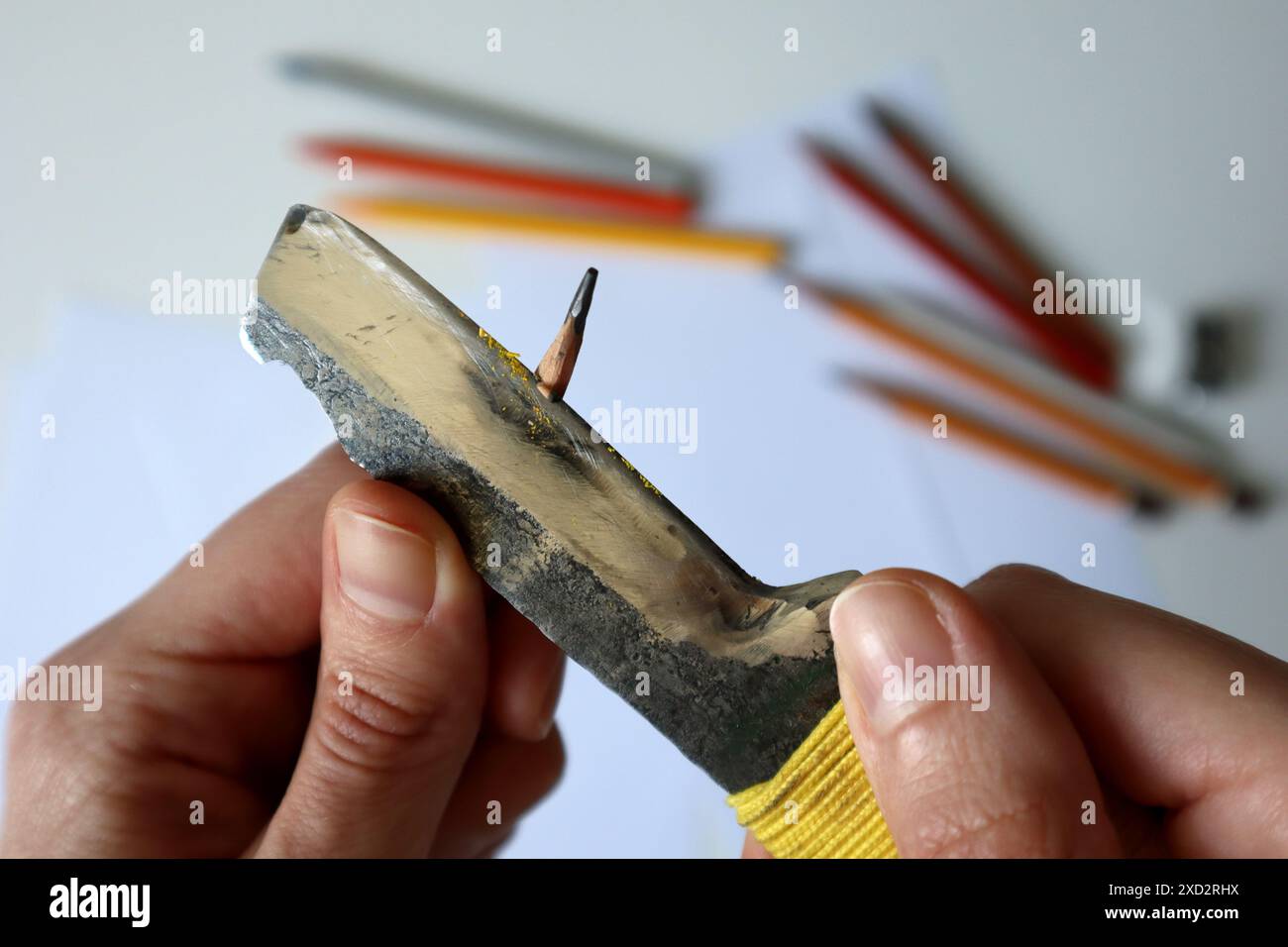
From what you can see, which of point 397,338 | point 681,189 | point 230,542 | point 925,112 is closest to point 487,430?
point 397,338

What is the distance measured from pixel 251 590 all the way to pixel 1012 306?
0.78 m

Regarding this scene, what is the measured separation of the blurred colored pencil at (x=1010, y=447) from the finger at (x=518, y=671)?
1.83 ft

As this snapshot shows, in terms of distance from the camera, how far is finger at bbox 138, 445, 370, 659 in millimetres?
714

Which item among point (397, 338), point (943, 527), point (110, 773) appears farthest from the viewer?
point (943, 527)

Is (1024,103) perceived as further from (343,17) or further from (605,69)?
(343,17)

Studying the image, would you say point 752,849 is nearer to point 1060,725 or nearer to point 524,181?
point 1060,725

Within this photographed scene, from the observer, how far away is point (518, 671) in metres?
0.76

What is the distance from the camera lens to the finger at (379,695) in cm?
53

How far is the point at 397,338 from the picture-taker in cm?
43

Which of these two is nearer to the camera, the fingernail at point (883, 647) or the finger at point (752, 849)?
the fingernail at point (883, 647)

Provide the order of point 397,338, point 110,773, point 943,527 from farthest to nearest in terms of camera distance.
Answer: point 943,527, point 110,773, point 397,338

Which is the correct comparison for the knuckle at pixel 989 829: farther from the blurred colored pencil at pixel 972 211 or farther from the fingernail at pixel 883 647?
the blurred colored pencil at pixel 972 211

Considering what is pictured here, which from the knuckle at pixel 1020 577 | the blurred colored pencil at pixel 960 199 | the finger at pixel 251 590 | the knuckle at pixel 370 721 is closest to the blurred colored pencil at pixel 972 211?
the blurred colored pencil at pixel 960 199

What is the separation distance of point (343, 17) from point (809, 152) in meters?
0.50
